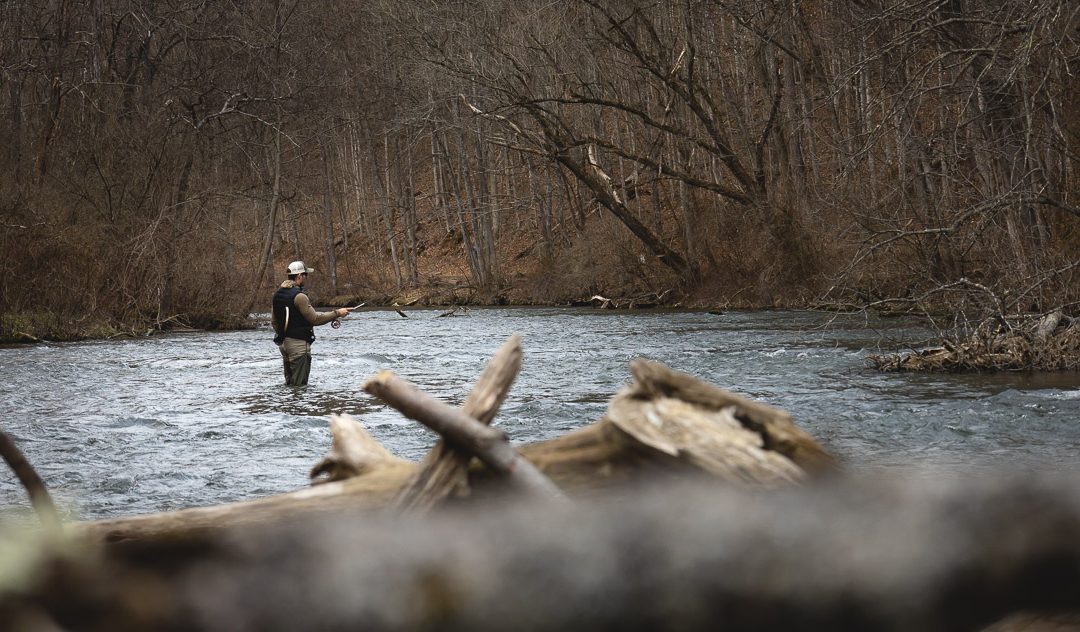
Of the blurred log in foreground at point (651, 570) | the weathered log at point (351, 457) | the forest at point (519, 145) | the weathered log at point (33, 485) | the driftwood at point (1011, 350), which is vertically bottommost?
the driftwood at point (1011, 350)

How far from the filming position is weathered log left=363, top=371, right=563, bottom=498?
330 centimetres

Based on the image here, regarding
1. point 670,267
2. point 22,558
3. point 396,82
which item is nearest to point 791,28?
point 670,267

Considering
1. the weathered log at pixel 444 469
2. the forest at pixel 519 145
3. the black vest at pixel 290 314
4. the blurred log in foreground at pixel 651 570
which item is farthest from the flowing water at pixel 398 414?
the forest at pixel 519 145

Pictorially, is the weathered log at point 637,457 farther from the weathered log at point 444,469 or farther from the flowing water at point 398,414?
the flowing water at point 398,414

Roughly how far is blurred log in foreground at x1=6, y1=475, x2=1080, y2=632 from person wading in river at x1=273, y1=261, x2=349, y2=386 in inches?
478

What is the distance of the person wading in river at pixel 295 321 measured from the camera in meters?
14.2

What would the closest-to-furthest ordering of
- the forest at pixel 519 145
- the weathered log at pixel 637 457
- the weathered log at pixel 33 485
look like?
1. the weathered log at pixel 33 485
2. the weathered log at pixel 637 457
3. the forest at pixel 519 145

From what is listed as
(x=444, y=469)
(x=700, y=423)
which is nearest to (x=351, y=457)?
(x=444, y=469)

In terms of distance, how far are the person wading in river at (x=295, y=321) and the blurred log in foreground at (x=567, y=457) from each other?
10.6m

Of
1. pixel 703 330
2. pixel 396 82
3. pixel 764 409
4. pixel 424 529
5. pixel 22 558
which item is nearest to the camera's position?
pixel 22 558

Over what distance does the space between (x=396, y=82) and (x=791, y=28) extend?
2555 cm

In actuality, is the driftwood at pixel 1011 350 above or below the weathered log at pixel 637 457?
below

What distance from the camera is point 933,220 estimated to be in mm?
19234

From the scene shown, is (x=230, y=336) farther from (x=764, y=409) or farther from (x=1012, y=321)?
(x=764, y=409)
